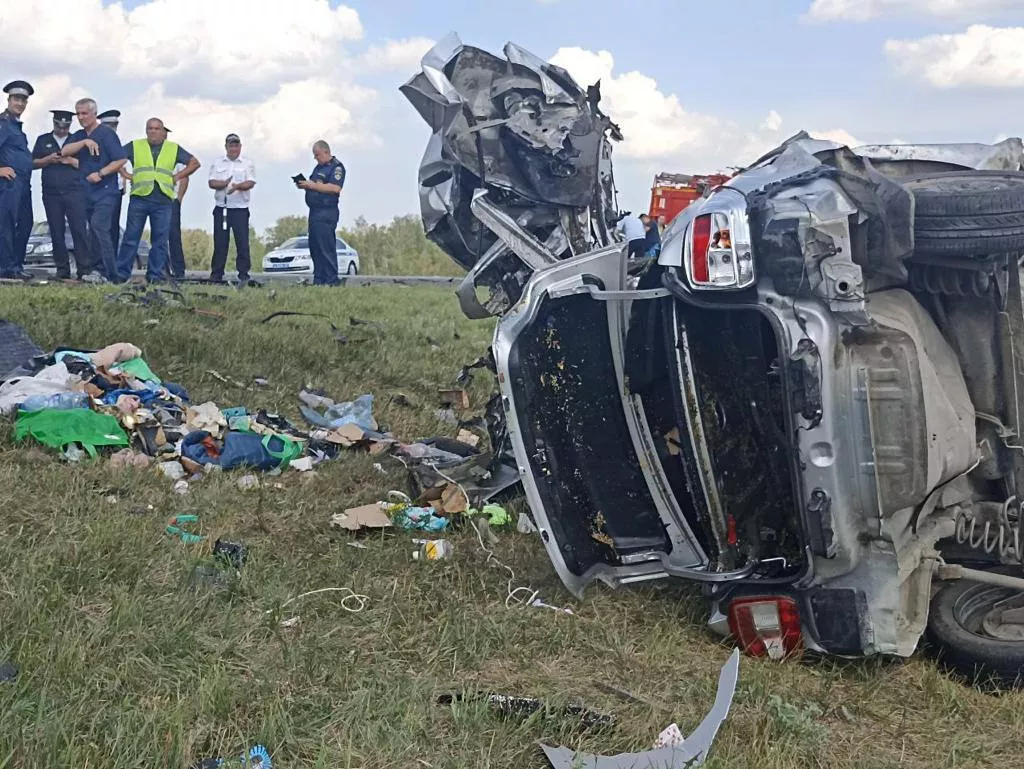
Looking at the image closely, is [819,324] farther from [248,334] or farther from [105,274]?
[105,274]

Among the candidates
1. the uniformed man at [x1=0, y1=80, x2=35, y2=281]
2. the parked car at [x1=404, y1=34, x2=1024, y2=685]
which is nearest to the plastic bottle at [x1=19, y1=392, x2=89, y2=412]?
the parked car at [x1=404, y1=34, x2=1024, y2=685]

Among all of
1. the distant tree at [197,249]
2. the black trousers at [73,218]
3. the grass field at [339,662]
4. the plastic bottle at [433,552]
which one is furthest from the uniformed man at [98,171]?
the distant tree at [197,249]

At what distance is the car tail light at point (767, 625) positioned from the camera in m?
3.56

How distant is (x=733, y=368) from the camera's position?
146 inches

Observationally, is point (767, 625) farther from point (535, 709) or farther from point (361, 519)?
point (361, 519)

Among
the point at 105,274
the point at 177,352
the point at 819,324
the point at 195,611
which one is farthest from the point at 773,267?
the point at 105,274

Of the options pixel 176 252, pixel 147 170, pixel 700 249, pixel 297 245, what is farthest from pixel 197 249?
pixel 700 249

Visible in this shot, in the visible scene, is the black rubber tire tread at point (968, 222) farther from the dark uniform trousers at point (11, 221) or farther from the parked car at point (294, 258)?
the parked car at point (294, 258)

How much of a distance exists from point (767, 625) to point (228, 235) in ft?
36.7

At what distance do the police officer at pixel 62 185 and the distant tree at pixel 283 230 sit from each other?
758 inches

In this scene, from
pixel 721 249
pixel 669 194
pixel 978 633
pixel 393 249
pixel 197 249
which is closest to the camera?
pixel 721 249

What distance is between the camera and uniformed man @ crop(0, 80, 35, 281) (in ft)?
36.1

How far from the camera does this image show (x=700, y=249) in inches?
136

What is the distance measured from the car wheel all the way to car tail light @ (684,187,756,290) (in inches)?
52.6
